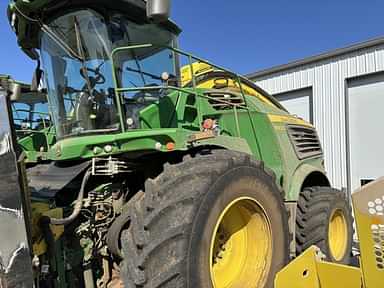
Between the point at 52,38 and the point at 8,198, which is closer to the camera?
the point at 8,198

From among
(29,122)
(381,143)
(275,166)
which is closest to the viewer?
(275,166)

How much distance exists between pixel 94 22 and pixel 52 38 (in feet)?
1.34

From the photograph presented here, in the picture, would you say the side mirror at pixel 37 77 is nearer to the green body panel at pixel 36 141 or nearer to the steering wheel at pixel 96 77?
the steering wheel at pixel 96 77

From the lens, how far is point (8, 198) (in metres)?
2.19

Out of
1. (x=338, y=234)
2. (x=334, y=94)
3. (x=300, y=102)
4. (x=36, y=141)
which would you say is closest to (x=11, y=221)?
(x=36, y=141)

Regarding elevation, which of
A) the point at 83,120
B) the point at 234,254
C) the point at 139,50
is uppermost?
the point at 139,50

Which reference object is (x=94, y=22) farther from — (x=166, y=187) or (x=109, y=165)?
Answer: (x=166, y=187)

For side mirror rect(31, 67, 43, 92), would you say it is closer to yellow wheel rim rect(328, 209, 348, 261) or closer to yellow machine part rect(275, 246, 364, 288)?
yellow machine part rect(275, 246, 364, 288)

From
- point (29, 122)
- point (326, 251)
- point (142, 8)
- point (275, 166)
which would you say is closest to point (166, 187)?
point (142, 8)

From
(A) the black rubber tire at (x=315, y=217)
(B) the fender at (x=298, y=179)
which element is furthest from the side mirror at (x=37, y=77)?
(A) the black rubber tire at (x=315, y=217)

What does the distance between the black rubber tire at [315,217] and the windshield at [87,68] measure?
2.70 meters

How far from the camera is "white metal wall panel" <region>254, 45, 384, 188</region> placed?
36.5 feet

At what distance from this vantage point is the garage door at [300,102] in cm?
1270

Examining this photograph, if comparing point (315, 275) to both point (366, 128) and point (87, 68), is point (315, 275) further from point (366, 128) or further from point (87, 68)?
point (366, 128)
